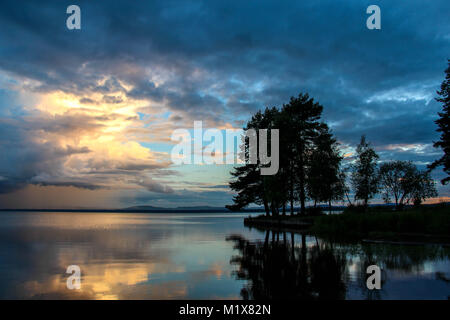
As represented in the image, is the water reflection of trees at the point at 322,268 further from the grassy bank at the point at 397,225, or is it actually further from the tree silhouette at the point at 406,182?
the tree silhouette at the point at 406,182

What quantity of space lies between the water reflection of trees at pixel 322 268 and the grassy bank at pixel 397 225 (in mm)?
4688

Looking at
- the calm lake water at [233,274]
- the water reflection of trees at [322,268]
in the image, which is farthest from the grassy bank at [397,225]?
the calm lake water at [233,274]

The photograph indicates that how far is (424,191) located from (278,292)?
66.9 metres

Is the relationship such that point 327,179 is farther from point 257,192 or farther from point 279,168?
point 257,192

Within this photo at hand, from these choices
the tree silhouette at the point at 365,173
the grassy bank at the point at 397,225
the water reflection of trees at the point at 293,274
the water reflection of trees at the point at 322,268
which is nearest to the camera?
the water reflection of trees at the point at 293,274

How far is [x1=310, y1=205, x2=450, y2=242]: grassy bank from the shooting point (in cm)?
2744

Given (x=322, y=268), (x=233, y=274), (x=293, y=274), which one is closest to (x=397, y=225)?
(x=322, y=268)

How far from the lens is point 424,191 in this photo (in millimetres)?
67688

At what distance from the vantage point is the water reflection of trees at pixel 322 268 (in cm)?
1252

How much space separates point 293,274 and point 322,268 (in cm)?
214

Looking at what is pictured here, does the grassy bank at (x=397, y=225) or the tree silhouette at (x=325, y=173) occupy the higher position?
the tree silhouette at (x=325, y=173)

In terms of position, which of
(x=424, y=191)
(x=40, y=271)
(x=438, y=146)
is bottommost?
(x=40, y=271)

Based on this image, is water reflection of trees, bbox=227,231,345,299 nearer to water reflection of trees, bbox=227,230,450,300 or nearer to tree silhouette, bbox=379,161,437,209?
water reflection of trees, bbox=227,230,450,300
